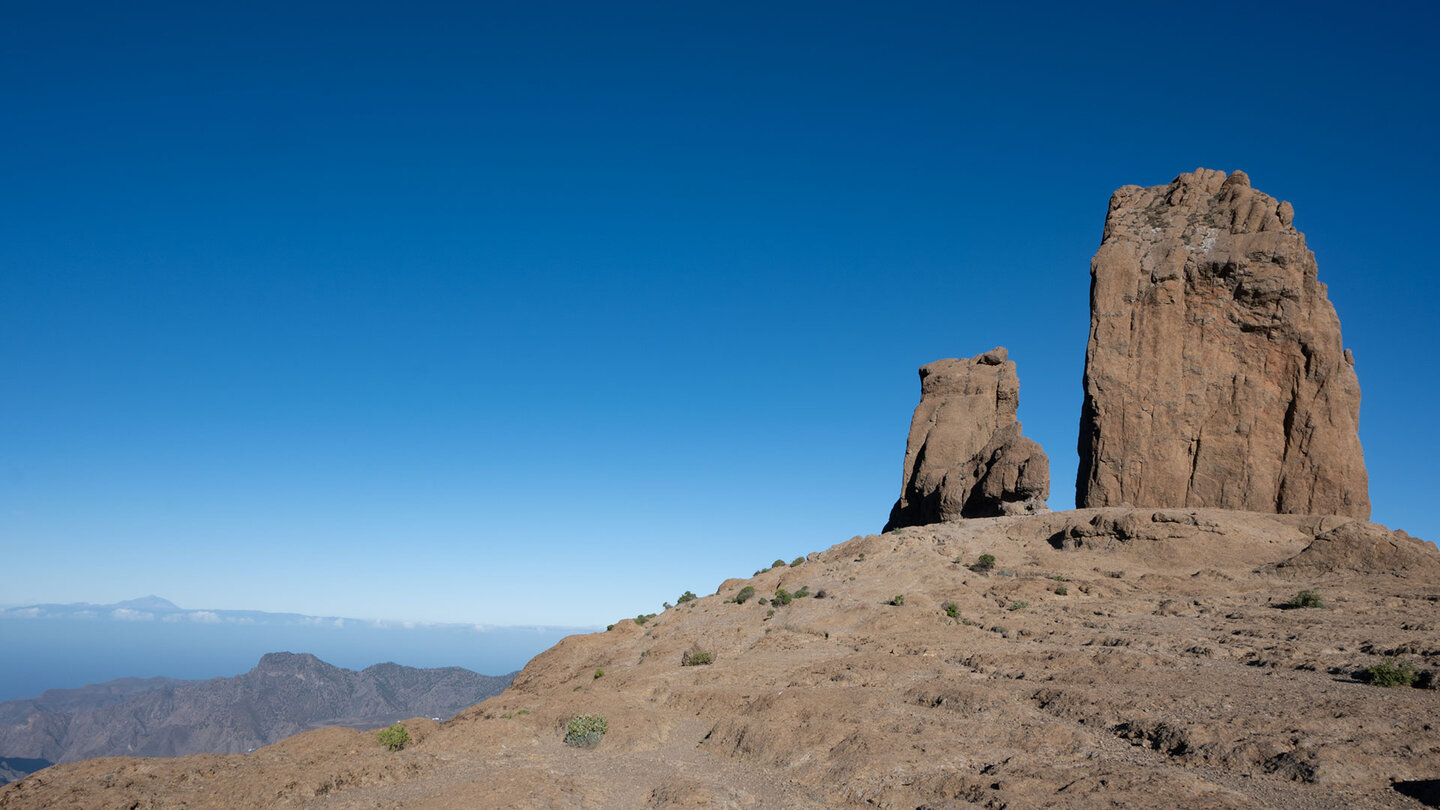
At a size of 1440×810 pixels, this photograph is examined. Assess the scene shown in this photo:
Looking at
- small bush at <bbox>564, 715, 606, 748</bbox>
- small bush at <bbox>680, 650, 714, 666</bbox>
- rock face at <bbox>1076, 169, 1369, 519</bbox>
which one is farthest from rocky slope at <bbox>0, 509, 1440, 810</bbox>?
rock face at <bbox>1076, 169, 1369, 519</bbox>

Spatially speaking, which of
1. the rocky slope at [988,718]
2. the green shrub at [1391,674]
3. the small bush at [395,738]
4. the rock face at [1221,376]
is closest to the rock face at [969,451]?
the rock face at [1221,376]

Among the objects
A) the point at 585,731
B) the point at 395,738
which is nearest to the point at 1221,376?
the point at 585,731

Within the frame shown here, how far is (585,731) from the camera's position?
1648 centimetres

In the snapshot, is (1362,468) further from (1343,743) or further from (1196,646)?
(1343,743)

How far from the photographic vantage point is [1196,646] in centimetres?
1792

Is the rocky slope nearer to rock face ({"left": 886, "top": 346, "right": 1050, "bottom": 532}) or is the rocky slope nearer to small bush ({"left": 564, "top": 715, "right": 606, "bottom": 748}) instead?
small bush ({"left": 564, "top": 715, "right": 606, "bottom": 748})

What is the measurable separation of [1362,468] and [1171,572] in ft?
53.1

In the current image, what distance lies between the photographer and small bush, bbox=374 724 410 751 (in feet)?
52.5

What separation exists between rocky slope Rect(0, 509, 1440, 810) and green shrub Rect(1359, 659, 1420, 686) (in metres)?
0.24

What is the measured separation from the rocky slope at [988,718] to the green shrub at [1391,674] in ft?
0.78

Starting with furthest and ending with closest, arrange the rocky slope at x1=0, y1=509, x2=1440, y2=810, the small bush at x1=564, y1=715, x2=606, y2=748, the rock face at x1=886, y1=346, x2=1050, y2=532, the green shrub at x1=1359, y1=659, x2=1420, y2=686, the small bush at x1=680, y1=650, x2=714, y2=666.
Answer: the rock face at x1=886, y1=346, x2=1050, y2=532 → the small bush at x1=680, y1=650, x2=714, y2=666 → the small bush at x1=564, y1=715, x2=606, y2=748 → the green shrub at x1=1359, y1=659, x2=1420, y2=686 → the rocky slope at x1=0, y1=509, x2=1440, y2=810

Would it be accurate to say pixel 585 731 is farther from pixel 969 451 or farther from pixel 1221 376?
pixel 1221 376

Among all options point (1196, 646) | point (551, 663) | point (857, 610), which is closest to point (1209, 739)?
point (1196, 646)

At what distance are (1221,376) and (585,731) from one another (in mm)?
36813
